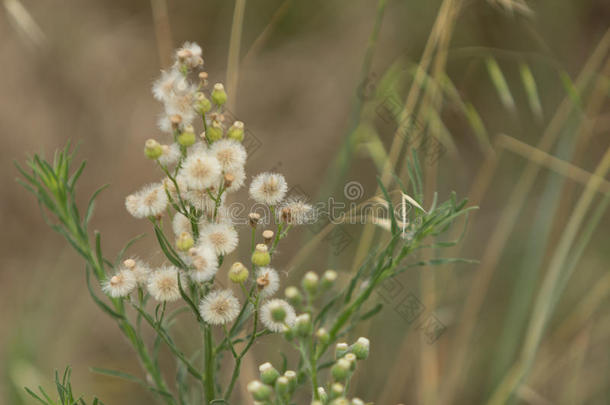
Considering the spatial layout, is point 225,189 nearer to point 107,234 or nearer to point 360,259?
point 360,259

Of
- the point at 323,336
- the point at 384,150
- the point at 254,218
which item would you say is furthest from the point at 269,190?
the point at 384,150

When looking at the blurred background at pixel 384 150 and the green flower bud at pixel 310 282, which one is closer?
the green flower bud at pixel 310 282

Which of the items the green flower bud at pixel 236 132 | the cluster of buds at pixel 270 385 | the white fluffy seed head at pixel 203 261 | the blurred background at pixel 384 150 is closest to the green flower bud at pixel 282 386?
the cluster of buds at pixel 270 385

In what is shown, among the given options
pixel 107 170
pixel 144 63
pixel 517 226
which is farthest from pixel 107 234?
pixel 517 226

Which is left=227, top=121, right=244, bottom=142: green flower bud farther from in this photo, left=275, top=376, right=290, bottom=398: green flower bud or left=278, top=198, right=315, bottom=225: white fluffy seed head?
left=275, top=376, right=290, bottom=398: green flower bud

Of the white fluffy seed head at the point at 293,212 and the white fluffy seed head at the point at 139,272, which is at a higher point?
the white fluffy seed head at the point at 293,212

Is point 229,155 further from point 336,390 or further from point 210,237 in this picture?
point 336,390

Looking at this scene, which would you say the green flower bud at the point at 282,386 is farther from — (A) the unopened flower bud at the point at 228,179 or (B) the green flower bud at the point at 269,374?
(A) the unopened flower bud at the point at 228,179
